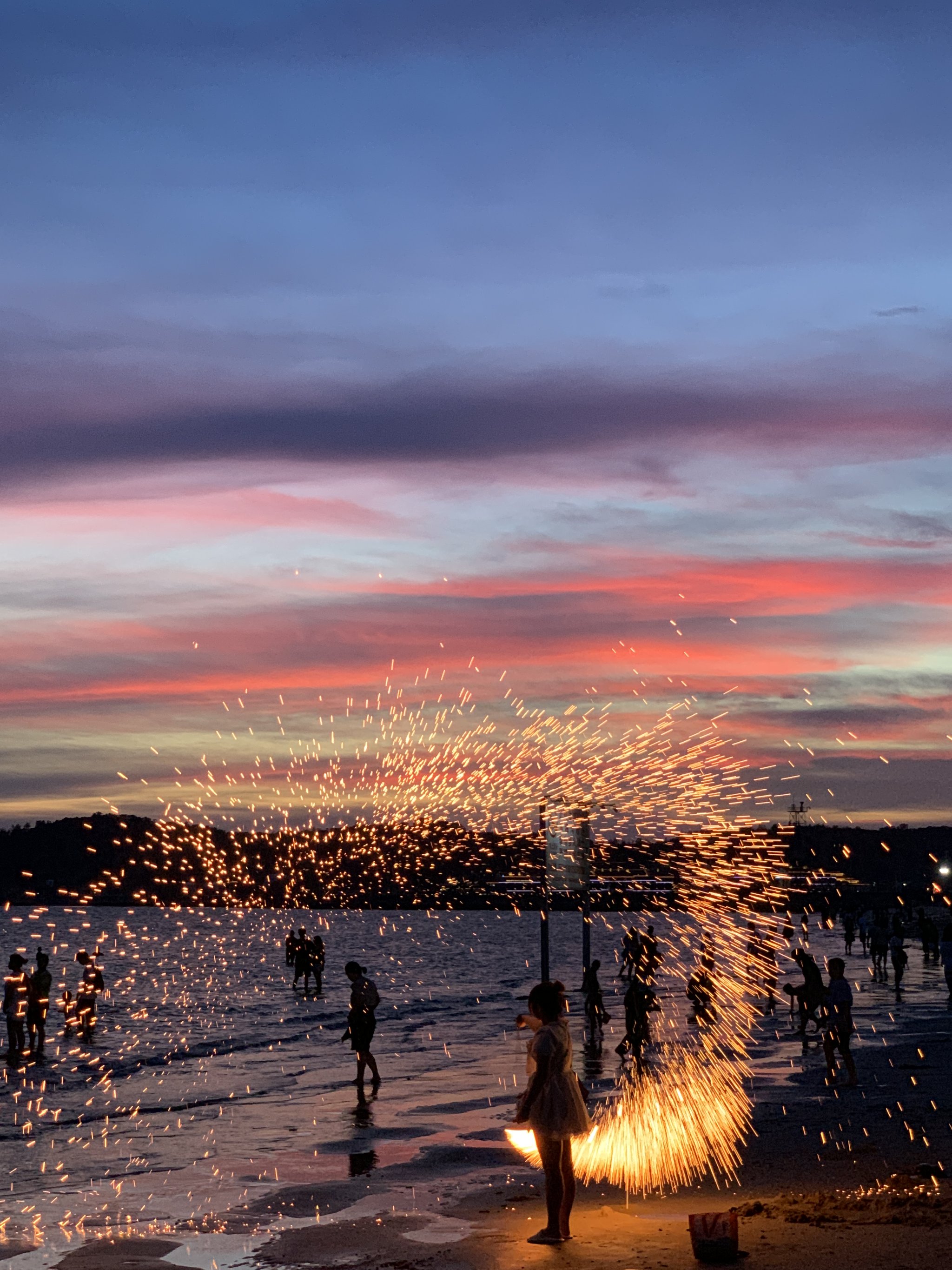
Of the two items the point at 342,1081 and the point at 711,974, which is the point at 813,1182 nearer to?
the point at 342,1081

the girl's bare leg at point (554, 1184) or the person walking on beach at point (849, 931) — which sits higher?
the girl's bare leg at point (554, 1184)

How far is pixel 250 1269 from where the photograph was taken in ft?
33.7

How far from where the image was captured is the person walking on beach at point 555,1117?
400 inches

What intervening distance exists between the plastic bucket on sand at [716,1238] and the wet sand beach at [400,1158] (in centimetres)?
17

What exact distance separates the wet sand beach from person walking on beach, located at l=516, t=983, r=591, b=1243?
0.26 meters

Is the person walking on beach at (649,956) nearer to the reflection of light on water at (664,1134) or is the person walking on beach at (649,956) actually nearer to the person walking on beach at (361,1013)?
the reflection of light on water at (664,1134)

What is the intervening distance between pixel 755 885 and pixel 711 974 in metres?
7.37

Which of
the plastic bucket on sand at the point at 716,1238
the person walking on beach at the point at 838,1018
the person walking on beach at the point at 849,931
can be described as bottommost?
the person walking on beach at the point at 849,931

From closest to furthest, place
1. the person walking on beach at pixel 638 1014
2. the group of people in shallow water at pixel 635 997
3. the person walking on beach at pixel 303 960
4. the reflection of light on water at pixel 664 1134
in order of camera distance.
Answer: the reflection of light on water at pixel 664 1134
the person walking on beach at pixel 638 1014
the group of people in shallow water at pixel 635 997
the person walking on beach at pixel 303 960

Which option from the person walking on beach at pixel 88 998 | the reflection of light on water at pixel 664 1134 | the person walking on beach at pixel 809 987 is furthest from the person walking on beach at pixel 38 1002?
the person walking on beach at pixel 809 987

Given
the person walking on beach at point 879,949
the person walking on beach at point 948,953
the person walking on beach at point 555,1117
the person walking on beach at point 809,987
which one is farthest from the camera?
the person walking on beach at point 879,949

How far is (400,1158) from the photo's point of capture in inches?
590

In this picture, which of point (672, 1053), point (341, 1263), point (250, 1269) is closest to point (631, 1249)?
point (341, 1263)

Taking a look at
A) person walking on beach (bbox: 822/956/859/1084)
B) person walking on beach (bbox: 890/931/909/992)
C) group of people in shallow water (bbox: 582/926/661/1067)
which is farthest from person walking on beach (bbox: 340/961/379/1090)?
person walking on beach (bbox: 890/931/909/992)
